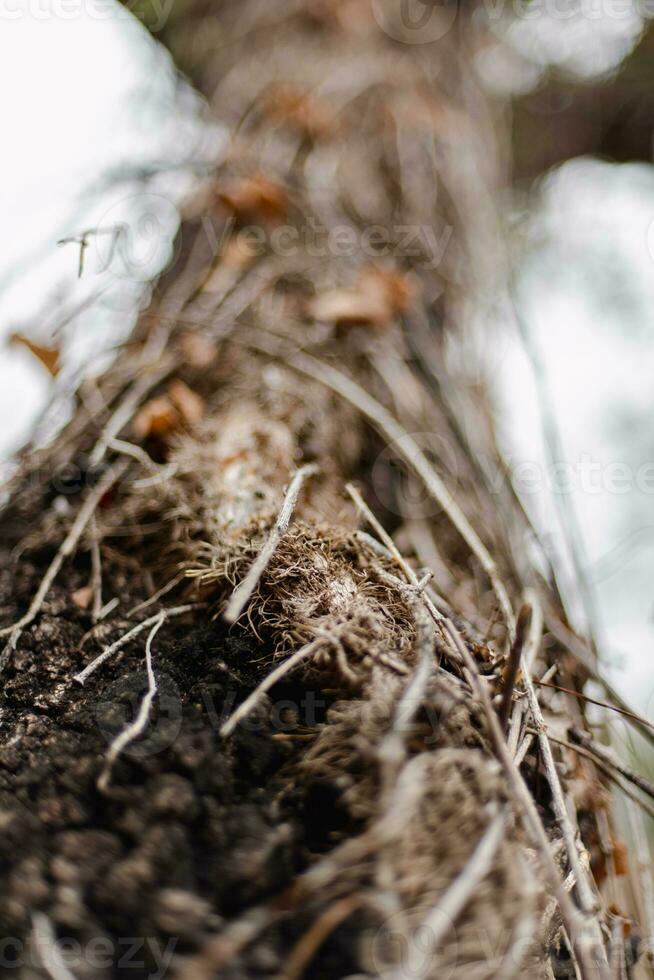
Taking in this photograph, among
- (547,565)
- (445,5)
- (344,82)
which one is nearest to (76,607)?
(547,565)

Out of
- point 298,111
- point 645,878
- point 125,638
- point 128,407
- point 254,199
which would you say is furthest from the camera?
point 298,111

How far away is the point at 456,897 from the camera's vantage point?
1.59 feet

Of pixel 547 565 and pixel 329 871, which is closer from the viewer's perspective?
pixel 329 871

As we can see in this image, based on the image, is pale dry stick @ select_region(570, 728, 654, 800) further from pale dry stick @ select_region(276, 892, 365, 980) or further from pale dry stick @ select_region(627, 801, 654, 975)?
pale dry stick @ select_region(276, 892, 365, 980)

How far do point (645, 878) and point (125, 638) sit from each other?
77cm

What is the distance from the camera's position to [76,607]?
87 cm

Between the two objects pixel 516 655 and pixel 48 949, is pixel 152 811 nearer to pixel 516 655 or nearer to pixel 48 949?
pixel 48 949

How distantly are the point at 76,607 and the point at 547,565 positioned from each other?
777 millimetres

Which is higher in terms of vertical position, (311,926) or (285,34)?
(285,34)

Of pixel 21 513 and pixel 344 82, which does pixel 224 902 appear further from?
pixel 344 82

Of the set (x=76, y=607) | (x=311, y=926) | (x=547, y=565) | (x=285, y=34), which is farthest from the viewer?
(x=285, y=34)

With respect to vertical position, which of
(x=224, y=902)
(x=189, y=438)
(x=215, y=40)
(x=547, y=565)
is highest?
(x=215, y=40)

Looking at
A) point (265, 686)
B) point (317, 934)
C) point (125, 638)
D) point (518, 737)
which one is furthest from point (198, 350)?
point (317, 934)

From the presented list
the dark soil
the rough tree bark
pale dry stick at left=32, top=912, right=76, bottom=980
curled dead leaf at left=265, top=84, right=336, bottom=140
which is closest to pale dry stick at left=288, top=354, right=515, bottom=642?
the rough tree bark
